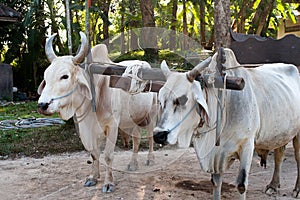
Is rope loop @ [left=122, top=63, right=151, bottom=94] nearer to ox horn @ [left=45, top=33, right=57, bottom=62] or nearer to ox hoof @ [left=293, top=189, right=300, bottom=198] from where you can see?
ox horn @ [left=45, top=33, right=57, bottom=62]

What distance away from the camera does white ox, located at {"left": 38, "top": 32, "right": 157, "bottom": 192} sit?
3.65 metres

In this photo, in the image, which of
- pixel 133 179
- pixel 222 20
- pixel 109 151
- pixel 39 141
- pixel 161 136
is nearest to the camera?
pixel 161 136

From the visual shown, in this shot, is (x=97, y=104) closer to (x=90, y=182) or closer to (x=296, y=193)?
(x=90, y=182)

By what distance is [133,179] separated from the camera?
474 cm

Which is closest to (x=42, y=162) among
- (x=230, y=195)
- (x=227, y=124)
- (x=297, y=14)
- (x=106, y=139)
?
(x=106, y=139)

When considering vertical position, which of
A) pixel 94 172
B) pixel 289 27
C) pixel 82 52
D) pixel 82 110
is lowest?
pixel 94 172

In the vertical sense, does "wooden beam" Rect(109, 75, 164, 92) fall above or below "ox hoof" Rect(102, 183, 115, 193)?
above

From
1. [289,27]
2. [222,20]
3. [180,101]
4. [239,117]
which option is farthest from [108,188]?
[289,27]

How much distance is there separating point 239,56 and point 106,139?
2.23 metres

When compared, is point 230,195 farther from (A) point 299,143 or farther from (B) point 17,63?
(B) point 17,63

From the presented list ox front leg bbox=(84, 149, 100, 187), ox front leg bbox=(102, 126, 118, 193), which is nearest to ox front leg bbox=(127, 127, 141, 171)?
ox front leg bbox=(84, 149, 100, 187)

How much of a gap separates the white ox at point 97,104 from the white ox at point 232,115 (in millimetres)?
1065

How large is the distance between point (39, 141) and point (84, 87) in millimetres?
2991

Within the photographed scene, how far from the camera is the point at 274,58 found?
17.3 feet
